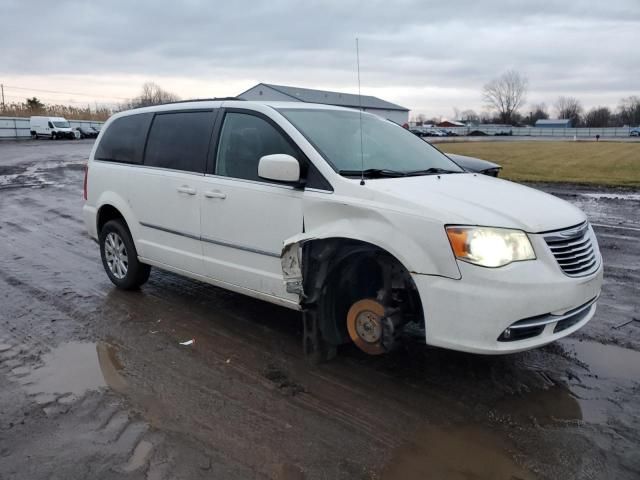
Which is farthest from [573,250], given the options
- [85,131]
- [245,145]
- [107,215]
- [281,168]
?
[85,131]

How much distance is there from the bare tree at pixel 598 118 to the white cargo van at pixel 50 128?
90598 millimetres

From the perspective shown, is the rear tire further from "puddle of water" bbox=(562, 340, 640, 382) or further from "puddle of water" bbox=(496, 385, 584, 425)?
"puddle of water" bbox=(562, 340, 640, 382)

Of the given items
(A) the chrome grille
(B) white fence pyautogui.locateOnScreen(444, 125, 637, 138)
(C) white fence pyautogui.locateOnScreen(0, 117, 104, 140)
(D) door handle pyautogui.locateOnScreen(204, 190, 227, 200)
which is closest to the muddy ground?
(A) the chrome grille

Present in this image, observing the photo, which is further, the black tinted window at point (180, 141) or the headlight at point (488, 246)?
the black tinted window at point (180, 141)

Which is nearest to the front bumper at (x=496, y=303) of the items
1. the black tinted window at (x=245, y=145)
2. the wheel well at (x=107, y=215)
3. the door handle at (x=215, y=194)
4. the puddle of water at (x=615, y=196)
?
the black tinted window at (x=245, y=145)

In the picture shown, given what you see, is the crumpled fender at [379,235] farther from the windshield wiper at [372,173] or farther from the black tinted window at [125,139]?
the black tinted window at [125,139]

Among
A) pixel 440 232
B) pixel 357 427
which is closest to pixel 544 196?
pixel 440 232

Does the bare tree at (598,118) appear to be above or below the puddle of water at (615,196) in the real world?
above

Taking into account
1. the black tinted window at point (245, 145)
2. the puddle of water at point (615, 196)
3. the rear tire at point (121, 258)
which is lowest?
the puddle of water at point (615, 196)

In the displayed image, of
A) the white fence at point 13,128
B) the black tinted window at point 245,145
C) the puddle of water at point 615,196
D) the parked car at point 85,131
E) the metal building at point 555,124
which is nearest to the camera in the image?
the black tinted window at point 245,145

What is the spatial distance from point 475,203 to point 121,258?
399 cm

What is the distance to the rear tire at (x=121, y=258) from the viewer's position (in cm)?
596

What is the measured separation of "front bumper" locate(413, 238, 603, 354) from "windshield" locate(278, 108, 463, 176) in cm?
118

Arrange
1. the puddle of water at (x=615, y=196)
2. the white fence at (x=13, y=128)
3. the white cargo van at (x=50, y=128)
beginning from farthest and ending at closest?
the white fence at (x=13, y=128)
the white cargo van at (x=50, y=128)
the puddle of water at (x=615, y=196)
